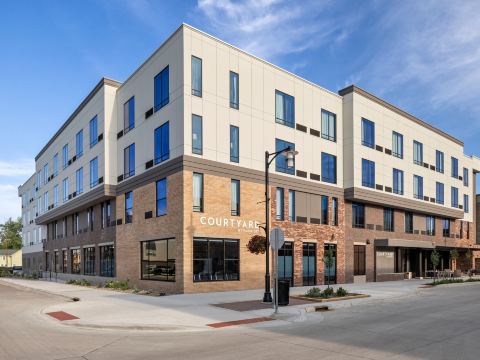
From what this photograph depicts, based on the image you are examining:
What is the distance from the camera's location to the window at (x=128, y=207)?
3067 cm

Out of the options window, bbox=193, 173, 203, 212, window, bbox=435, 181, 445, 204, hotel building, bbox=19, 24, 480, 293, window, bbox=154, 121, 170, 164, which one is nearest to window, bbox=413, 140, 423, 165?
hotel building, bbox=19, 24, 480, 293

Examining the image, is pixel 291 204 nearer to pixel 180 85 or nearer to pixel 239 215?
pixel 239 215

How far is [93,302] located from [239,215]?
10.2m

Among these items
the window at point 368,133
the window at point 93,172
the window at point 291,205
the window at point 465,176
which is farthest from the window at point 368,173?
the window at point 465,176

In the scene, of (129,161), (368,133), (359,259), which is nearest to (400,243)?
(359,259)

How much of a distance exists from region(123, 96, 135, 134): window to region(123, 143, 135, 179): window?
1402mm

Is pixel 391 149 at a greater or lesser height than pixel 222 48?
lesser

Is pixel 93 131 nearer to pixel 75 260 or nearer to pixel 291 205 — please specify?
pixel 75 260

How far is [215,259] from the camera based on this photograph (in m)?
25.3

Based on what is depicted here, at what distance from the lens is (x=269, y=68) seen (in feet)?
97.6

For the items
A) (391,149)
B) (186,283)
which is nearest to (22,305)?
(186,283)

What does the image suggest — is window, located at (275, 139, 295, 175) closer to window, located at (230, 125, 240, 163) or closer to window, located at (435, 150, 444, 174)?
window, located at (230, 125, 240, 163)

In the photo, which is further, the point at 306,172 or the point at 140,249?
the point at 306,172

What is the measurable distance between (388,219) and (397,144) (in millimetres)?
6812
